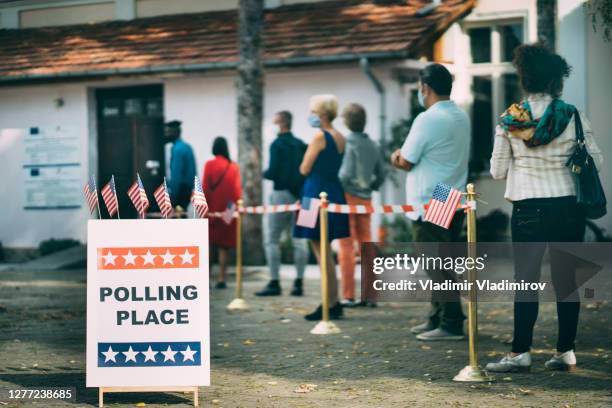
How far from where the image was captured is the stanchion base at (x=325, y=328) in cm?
1047

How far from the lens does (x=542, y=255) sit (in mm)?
8023

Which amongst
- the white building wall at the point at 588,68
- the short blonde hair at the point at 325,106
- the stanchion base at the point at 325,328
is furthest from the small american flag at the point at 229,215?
the white building wall at the point at 588,68

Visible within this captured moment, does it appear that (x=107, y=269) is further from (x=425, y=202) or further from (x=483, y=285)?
(x=425, y=202)

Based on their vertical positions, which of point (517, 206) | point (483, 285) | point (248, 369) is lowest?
point (248, 369)

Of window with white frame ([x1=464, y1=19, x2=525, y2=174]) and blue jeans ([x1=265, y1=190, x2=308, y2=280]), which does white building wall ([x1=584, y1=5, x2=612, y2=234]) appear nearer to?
window with white frame ([x1=464, y1=19, x2=525, y2=174])

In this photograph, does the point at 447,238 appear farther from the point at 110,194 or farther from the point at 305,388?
the point at 110,194

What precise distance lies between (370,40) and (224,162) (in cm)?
470

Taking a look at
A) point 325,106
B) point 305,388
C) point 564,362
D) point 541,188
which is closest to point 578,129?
point 541,188

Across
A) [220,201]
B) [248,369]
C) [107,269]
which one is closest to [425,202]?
[248,369]

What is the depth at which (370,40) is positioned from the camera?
60.8 feet

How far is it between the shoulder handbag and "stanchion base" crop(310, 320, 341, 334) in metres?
3.10

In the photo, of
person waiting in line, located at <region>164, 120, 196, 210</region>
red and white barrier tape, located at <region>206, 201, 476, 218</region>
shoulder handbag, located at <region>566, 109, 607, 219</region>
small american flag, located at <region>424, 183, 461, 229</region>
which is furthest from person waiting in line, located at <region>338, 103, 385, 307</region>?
shoulder handbag, located at <region>566, 109, 607, 219</region>

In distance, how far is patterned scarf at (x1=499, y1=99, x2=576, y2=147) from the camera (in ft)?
26.3

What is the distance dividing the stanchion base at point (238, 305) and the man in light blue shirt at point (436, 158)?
3034 mm
